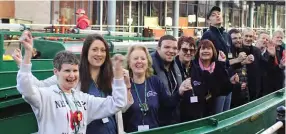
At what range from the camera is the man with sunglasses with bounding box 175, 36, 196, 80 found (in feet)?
14.7

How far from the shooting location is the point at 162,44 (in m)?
4.30

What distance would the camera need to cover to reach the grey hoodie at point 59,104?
272cm

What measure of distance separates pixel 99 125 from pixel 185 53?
1.52 meters

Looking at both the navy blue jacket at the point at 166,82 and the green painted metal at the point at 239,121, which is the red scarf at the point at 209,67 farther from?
the green painted metal at the point at 239,121

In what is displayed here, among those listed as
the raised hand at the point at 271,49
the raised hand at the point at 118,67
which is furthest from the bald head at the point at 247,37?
the raised hand at the point at 118,67

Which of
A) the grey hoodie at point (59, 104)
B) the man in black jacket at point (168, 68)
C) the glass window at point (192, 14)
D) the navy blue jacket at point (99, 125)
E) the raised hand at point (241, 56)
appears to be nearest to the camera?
the grey hoodie at point (59, 104)

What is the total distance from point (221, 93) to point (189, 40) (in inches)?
30.0

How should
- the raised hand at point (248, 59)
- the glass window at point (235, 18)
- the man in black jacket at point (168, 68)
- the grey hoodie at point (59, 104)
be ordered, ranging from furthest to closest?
the glass window at point (235, 18), the raised hand at point (248, 59), the man in black jacket at point (168, 68), the grey hoodie at point (59, 104)

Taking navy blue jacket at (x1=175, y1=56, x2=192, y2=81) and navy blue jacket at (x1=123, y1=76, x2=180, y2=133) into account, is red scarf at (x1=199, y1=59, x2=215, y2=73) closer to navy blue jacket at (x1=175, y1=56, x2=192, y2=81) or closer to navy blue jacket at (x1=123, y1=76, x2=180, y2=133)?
navy blue jacket at (x1=175, y1=56, x2=192, y2=81)

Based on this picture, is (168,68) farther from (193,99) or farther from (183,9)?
(183,9)

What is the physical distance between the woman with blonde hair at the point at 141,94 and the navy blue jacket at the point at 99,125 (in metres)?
0.28

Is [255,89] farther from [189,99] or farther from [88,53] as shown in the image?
[88,53]

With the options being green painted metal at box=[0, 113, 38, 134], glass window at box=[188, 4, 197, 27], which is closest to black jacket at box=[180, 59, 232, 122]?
green painted metal at box=[0, 113, 38, 134]

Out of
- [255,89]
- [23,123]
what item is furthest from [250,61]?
[23,123]
